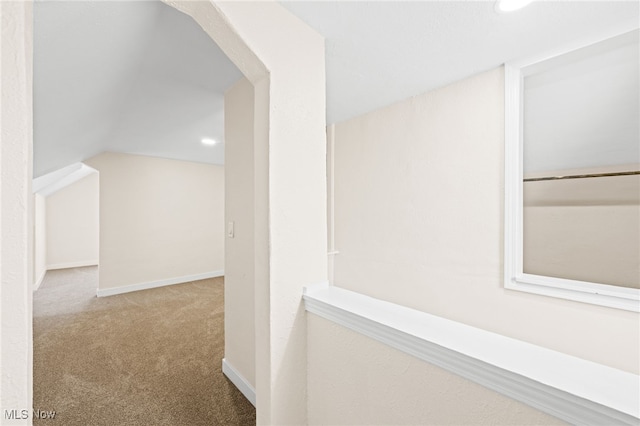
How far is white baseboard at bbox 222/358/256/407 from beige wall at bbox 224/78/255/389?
1.1 inches

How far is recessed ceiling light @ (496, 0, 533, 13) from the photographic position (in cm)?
118

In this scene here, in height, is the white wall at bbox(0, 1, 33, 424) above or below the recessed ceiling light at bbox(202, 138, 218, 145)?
below

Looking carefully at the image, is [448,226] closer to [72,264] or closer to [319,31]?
[319,31]

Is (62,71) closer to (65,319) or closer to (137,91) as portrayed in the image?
(137,91)

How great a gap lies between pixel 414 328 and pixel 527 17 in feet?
5.17

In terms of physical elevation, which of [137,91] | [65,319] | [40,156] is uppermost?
[137,91]

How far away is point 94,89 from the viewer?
6.13 ft

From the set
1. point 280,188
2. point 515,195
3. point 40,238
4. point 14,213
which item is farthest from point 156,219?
point 515,195

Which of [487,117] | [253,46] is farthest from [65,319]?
[487,117]

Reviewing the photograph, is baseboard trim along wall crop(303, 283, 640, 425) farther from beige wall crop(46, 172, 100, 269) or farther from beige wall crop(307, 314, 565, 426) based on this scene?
beige wall crop(46, 172, 100, 269)

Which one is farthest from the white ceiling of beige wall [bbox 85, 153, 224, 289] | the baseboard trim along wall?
beige wall [bbox 85, 153, 224, 289]

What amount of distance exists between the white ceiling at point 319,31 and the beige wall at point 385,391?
57.0 inches

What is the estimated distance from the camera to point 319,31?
1331mm

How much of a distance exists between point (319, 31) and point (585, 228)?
2.05m
